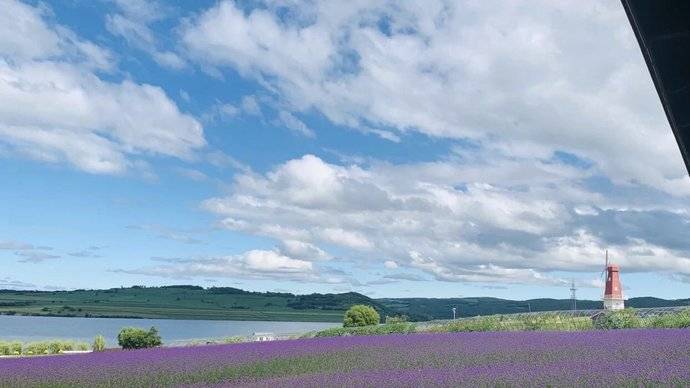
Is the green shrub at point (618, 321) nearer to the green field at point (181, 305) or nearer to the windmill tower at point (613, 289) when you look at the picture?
the windmill tower at point (613, 289)

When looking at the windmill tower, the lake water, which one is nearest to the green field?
the lake water

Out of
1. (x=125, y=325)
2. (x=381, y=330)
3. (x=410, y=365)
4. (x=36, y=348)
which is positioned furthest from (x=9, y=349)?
(x=125, y=325)

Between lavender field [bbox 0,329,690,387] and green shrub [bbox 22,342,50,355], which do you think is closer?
lavender field [bbox 0,329,690,387]

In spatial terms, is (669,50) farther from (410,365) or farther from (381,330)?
(381,330)

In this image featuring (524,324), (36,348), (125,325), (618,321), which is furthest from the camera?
(125,325)

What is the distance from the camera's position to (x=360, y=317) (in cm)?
2688

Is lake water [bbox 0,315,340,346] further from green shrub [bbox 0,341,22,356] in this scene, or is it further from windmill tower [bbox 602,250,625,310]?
windmill tower [bbox 602,250,625,310]

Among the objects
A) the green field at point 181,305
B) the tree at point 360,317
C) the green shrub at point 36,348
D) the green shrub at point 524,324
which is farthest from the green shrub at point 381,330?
the green field at point 181,305

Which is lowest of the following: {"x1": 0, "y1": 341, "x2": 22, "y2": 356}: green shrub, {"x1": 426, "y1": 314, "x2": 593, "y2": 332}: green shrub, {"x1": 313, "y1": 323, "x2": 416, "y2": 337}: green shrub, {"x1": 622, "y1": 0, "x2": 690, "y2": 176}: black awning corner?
{"x1": 0, "y1": 341, "x2": 22, "y2": 356}: green shrub

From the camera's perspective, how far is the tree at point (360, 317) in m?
26.9

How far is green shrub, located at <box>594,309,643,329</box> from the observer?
19.5 meters

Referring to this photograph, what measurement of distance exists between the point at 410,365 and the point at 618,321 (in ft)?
39.0

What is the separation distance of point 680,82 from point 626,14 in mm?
134

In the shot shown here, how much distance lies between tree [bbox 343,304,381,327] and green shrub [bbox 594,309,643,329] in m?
8.92
